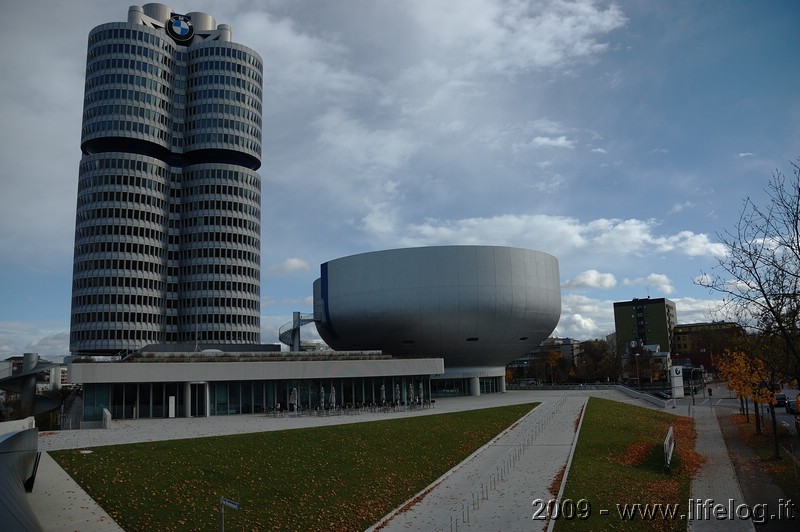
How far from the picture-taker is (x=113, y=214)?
3910 inches

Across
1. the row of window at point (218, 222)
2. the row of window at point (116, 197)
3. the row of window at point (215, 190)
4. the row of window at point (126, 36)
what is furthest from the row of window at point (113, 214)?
the row of window at point (126, 36)

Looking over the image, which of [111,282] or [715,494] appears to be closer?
[715,494]

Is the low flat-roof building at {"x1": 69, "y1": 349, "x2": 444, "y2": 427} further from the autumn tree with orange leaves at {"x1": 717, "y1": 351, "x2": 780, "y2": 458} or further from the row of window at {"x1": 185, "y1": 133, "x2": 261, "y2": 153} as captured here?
the row of window at {"x1": 185, "y1": 133, "x2": 261, "y2": 153}

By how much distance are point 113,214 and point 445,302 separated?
61.0 meters

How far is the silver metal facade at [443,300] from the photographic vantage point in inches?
2734

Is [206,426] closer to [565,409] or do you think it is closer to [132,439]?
[132,439]

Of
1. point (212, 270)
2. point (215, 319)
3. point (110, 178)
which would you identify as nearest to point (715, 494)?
point (215, 319)

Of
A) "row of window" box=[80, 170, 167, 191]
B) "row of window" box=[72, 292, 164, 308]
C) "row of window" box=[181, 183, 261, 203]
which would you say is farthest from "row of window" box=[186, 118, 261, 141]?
"row of window" box=[72, 292, 164, 308]

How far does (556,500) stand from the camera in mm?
19625

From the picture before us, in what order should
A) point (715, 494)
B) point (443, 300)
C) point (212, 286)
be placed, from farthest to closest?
point (212, 286)
point (443, 300)
point (715, 494)

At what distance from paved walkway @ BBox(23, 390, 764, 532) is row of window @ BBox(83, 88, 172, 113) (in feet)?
249

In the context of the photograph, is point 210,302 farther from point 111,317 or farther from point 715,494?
point 715,494

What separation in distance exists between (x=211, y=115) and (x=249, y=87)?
9189mm

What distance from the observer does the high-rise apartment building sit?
99188 millimetres
